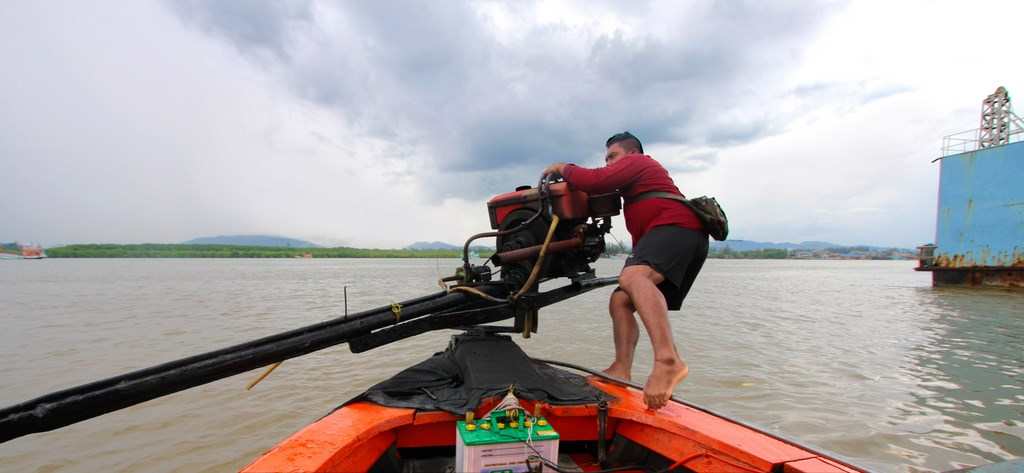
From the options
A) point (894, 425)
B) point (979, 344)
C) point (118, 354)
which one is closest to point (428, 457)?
point (894, 425)

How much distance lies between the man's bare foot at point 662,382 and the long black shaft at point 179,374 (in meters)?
1.25

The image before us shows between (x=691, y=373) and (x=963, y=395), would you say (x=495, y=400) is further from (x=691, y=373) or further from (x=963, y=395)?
(x=963, y=395)

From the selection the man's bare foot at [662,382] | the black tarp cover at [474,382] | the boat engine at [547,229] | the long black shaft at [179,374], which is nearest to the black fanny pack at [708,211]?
the boat engine at [547,229]

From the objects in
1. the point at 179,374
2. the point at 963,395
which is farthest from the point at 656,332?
the point at 963,395

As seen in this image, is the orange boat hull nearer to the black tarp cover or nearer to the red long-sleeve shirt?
the black tarp cover

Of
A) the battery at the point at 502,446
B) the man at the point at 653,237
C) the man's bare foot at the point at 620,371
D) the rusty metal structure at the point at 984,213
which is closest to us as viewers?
the battery at the point at 502,446

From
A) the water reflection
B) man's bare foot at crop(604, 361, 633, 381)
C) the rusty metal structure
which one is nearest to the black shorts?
man's bare foot at crop(604, 361, 633, 381)

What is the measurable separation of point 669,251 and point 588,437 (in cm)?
118

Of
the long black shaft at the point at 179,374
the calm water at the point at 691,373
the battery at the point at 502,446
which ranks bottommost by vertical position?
the calm water at the point at 691,373

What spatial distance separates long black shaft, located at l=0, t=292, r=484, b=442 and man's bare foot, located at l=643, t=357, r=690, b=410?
125 centimetres

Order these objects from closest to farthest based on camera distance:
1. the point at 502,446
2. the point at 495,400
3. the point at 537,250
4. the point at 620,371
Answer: the point at 502,446 < the point at 495,400 < the point at 537,250 < the point at 620,371

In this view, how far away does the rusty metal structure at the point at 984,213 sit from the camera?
60.0ft

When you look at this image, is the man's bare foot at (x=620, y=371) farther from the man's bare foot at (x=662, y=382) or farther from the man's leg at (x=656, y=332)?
the man's bare foot at (x=662, y=382)

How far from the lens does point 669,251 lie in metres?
2.81
